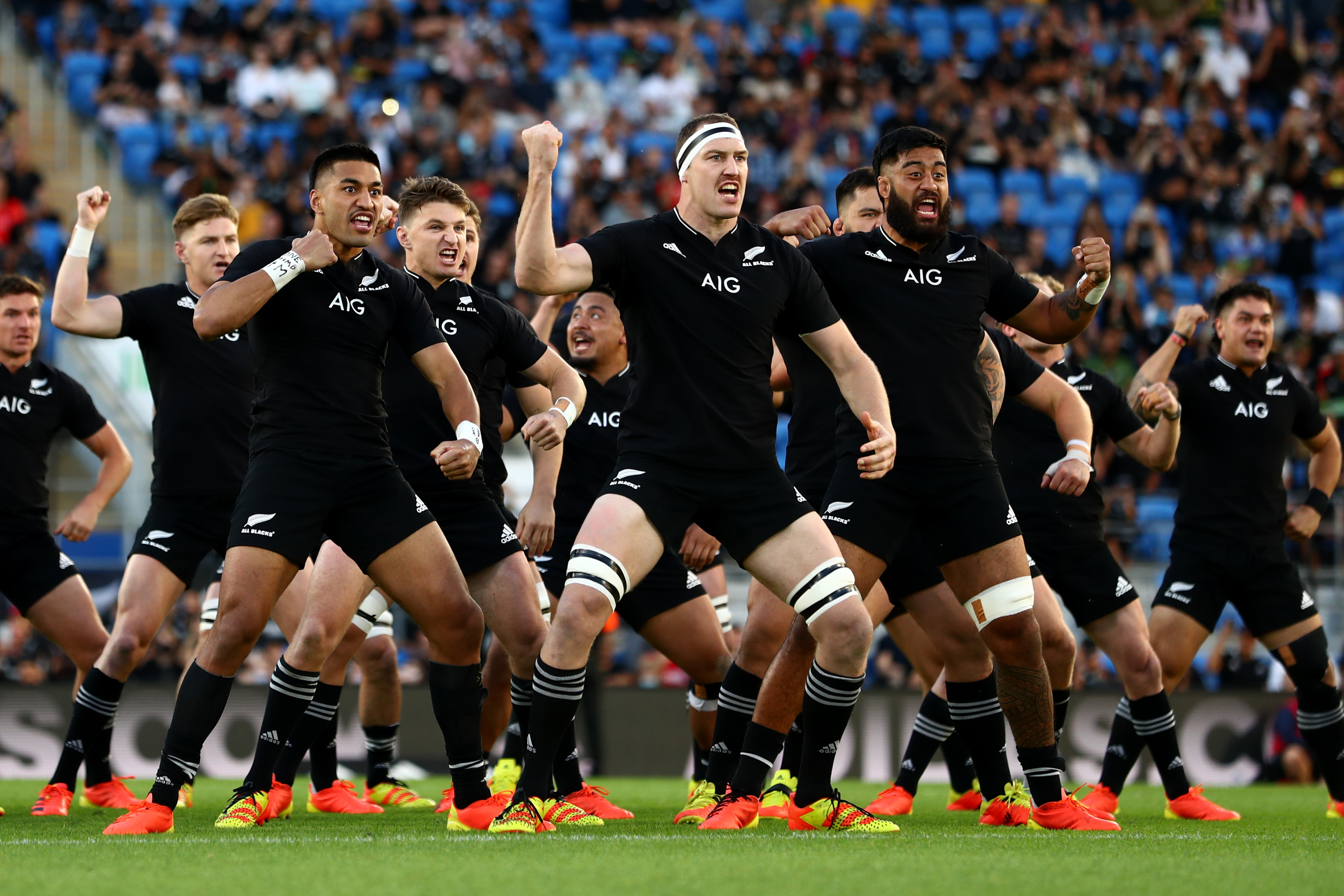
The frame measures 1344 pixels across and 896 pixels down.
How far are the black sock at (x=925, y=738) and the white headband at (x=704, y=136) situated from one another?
3.70 m

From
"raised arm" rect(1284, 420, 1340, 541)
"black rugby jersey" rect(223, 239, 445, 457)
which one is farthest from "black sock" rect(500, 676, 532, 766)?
"raised arm" rect(1284, 420, 1340, 541)

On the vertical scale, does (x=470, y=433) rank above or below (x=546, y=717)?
above

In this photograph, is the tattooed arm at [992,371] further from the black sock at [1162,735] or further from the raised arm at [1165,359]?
the black sock at [1162,735]

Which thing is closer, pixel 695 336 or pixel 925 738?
pixel 695 336

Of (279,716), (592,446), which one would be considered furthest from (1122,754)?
(279,716)

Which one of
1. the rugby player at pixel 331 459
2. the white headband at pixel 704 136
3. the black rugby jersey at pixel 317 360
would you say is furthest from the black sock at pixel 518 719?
the white headband at pixel 704 136

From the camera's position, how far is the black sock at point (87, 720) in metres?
8.31

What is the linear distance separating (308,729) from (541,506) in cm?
179

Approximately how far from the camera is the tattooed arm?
26.1 ft

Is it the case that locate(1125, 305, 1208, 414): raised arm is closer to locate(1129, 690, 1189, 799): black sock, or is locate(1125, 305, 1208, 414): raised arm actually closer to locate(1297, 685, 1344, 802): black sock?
locate(1129, 690, 1189, 799): black sock

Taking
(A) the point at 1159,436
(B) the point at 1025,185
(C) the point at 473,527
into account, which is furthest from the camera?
(B) the point at 1025,185

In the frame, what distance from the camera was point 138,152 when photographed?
20953mm

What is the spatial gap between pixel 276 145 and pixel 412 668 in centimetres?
862

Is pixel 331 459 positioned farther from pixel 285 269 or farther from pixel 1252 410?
pixel 1252 410
